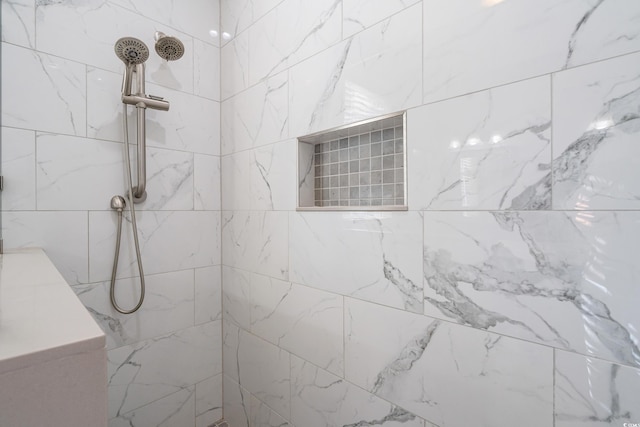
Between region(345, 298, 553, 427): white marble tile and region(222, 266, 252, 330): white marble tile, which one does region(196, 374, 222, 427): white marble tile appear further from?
region(345, 298, 553, 427): white marble tile

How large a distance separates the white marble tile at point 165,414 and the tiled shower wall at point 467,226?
55 cm

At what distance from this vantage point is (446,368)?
2.76 ft

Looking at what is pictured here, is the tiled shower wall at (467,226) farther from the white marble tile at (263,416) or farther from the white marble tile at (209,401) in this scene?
the white marble tile at (209,401)

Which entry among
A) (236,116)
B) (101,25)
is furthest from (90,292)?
(101,25)

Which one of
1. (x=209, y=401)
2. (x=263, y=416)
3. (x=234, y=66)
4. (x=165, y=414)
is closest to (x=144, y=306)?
(x=165, y=414)

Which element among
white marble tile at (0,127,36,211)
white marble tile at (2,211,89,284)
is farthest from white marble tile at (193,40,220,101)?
white marble tile at (2,211,89,284)

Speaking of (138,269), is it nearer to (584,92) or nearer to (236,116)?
(236,116)

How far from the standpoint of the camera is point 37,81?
1.19m

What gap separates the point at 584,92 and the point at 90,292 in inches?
72.0

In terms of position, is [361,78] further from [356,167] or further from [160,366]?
[160,366]

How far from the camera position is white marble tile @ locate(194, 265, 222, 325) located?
1659 millimetres

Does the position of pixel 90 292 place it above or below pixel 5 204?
below

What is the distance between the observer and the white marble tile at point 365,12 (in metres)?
0.94

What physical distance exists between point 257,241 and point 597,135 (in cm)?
128
